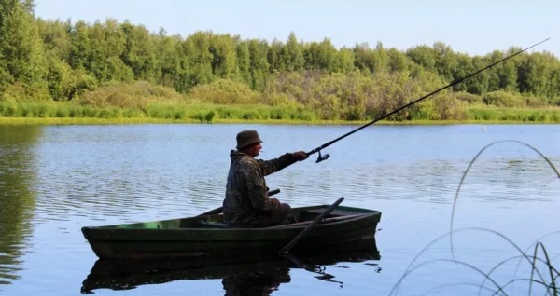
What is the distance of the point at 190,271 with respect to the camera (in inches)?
361

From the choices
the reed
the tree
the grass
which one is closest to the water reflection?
the reed

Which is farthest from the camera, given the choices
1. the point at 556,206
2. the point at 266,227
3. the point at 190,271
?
the point at 556,206

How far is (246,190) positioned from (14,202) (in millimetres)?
6285

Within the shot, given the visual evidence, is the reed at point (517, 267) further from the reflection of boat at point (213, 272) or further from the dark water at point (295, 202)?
the reflection of boat at point (213, 272)

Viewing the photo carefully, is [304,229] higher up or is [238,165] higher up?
[238,165]

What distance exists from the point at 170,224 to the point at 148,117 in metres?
38.6

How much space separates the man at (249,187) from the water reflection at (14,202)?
7.49 ft

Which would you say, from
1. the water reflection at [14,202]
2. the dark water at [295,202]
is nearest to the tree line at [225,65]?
the dark water at [295,202]

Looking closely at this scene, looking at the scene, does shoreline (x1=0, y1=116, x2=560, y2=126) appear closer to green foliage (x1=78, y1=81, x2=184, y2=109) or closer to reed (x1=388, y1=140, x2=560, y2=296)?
green foliage (x1=78, y1=81, x2=184, y2=109)

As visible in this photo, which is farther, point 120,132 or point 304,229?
point 120,132

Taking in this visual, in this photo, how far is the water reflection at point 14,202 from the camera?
31.3 ft

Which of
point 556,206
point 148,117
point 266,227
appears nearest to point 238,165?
point 266,227

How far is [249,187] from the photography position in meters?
9.62

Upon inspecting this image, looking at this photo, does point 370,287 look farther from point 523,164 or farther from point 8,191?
point 523,164
